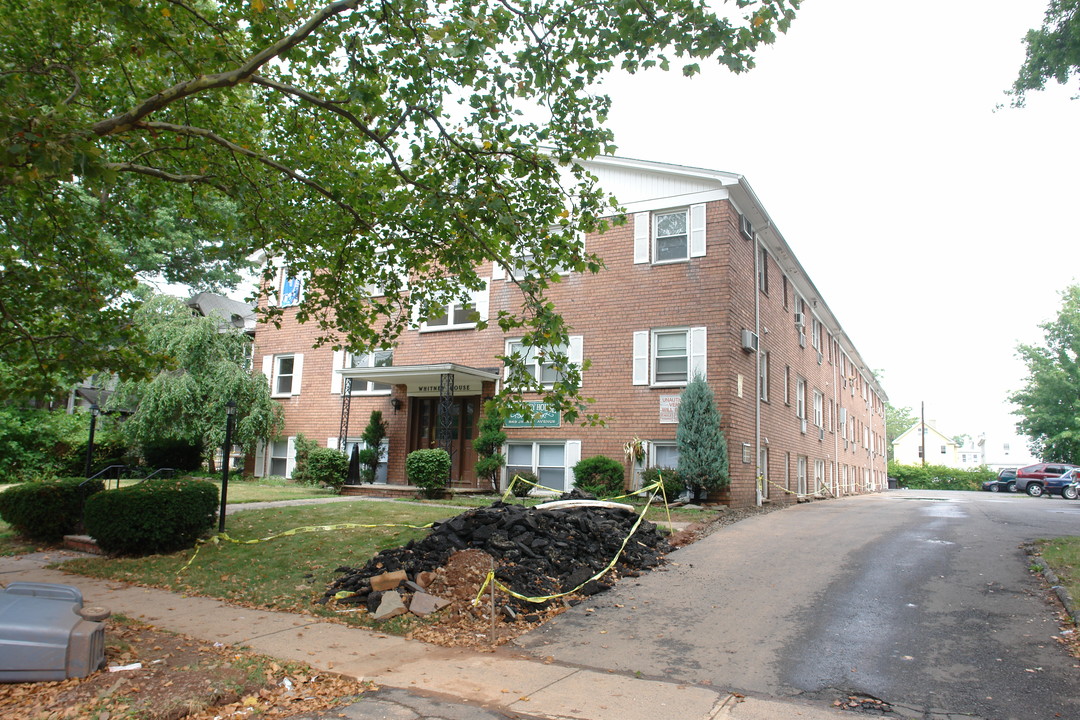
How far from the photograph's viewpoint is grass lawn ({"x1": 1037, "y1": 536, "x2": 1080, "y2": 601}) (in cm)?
798

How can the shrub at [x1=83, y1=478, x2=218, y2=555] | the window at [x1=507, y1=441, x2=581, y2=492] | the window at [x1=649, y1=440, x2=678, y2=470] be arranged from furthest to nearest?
the window at [x1=507, y1=441, x2=581, y2=492] → the window at [x1=649, y1=440, x2=678, y2=470] → the shrub at [x1=83, y1=478, x2=218, y2=555]

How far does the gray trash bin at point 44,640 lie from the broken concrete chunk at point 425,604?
2859mm

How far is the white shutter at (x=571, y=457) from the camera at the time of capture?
59.3 ft

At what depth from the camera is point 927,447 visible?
323 feet

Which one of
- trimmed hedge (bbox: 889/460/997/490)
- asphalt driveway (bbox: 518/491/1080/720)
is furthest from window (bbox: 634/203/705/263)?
trimmed hedge (bbox: 889/460/997/490)

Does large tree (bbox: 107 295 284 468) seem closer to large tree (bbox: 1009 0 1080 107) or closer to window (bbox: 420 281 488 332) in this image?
window (bbox: 420 281 488 332)

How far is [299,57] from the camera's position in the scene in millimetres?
8453

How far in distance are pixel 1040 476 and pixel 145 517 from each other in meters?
42.9

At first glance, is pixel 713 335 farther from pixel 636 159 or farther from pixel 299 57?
pixel 299 57

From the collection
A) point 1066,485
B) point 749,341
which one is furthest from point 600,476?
point 1066,485

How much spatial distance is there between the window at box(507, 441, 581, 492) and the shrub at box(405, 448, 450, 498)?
2.02 meters

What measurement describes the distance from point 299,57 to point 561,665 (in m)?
7.26

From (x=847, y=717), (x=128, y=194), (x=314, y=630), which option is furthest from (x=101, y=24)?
(x=847, y=717)

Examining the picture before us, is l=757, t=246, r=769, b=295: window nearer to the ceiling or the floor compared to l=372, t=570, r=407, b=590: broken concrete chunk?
nearer to the ceiling
